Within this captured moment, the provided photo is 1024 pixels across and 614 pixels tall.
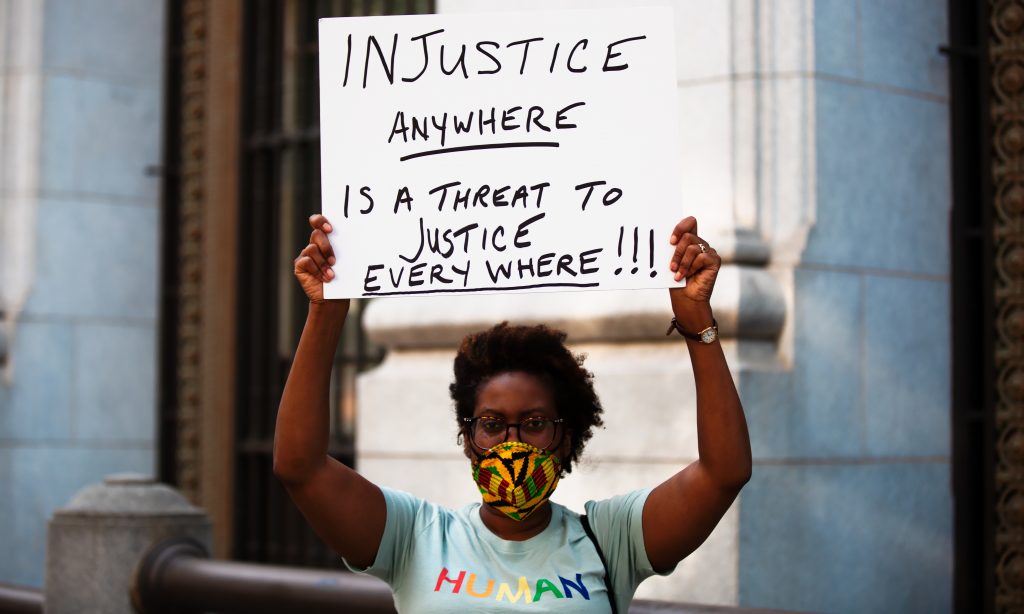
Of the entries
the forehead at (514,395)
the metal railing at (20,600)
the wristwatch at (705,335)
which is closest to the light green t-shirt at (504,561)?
the forehead at (514,395)

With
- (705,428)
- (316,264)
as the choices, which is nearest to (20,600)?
(316,264)

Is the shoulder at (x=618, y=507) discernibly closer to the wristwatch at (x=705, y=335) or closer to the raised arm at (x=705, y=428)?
the raised arm at (x=705, y=428)

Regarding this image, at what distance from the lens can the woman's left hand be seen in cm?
317

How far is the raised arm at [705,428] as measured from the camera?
3.18 m

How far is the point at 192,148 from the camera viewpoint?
10102 mm

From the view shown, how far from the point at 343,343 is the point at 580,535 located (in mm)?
5486

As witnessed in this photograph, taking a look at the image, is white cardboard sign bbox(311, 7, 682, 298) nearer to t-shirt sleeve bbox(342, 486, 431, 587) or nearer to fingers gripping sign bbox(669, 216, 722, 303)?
fingers gripping sign bbox(669, 216, 722, 303)

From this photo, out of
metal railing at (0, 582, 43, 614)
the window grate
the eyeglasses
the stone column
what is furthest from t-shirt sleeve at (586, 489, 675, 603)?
the window grate

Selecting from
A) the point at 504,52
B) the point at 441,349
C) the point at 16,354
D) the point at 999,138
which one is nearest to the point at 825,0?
the point at 999,138

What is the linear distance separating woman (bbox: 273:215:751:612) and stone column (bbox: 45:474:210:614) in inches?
114

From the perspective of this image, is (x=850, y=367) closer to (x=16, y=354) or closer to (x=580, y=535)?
(x=580, y=535)

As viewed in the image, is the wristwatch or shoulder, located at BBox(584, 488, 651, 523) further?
shoulder, located at BBox(584, 488, 651, 523)

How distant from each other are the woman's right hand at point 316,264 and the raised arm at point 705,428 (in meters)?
0.77

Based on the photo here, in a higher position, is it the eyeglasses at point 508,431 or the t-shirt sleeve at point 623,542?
the eyeglasses at point 508,431
